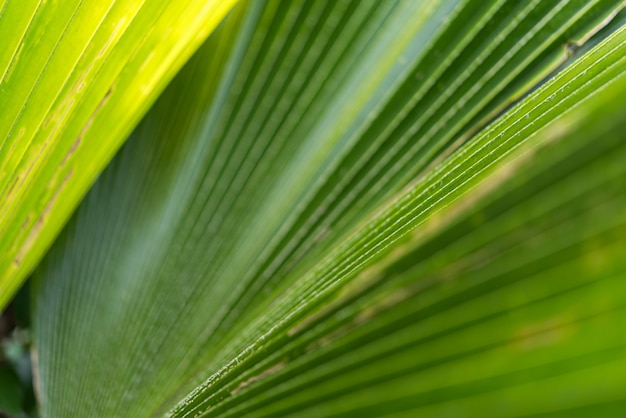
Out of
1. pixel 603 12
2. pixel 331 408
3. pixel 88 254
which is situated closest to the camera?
pixel 331 408

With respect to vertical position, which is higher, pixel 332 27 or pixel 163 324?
pixel 332 27

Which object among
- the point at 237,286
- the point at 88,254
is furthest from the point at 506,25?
the point at 88,254

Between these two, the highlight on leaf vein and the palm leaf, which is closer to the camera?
the highlight on leaf vein

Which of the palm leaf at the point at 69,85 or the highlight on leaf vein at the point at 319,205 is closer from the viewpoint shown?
the highlight on leaf vein at the point at 319,205

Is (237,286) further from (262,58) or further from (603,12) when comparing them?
(603,12)

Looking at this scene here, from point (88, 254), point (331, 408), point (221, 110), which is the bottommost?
point (331, 408)

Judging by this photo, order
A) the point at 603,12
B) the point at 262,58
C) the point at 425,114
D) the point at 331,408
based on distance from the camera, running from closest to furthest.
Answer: the point at 331,408 < the point at 603,12 < the point at 425,114 < the point at 262,58

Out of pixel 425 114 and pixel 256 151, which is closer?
pixel 425 114

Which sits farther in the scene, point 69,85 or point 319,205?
point 319,205
